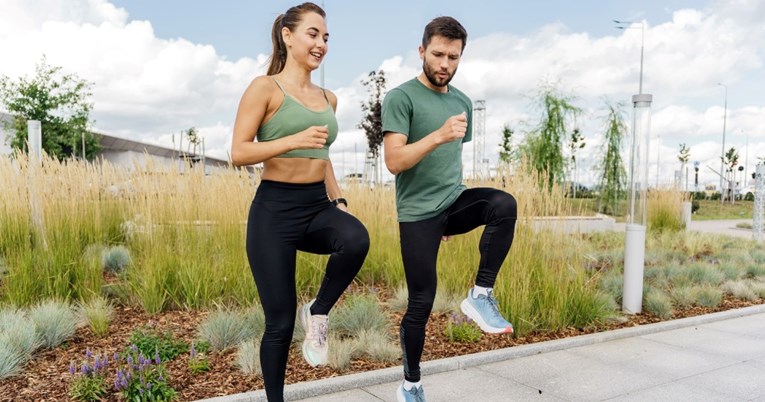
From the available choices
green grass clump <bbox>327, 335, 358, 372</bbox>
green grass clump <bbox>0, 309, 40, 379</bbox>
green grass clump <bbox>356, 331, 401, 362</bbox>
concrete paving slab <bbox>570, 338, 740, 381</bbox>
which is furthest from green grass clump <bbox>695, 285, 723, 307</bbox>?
green grass clump <bbox>0, 309, 40, 379</bbox>

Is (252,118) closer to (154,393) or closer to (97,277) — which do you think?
(154,393)

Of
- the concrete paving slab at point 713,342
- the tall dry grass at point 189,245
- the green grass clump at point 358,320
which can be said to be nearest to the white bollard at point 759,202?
the concrete paving slab at point 713,342

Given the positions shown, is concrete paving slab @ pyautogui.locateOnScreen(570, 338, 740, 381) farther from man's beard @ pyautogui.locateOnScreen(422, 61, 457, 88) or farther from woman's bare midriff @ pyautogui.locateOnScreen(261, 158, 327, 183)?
woman's bare midriff @ pyautogui.locateOnScreen(261, 158, 327, 183)

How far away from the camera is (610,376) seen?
13.5ft

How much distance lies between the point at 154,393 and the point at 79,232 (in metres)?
3.59

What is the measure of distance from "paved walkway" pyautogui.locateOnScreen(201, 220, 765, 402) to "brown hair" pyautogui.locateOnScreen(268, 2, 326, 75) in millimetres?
1811

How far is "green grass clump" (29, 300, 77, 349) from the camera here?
433 cm

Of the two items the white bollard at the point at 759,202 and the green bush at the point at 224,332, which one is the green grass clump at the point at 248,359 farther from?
the white bollard at the point at 759,202

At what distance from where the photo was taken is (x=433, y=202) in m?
2.90

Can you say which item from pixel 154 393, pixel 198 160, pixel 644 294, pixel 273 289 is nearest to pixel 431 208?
pixel 273 289

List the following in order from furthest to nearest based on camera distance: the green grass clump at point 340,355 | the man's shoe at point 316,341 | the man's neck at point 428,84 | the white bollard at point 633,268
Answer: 1. the white bollard at point 633,268
2. the green grass clump at point 340,355
3. the man's neck at point 428,84
4. the man's shoe at point 316,341

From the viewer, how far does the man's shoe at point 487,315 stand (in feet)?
9.17

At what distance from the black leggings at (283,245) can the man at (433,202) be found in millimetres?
368

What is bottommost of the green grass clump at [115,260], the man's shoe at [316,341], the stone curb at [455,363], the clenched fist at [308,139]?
the stone curb at [455,363]
